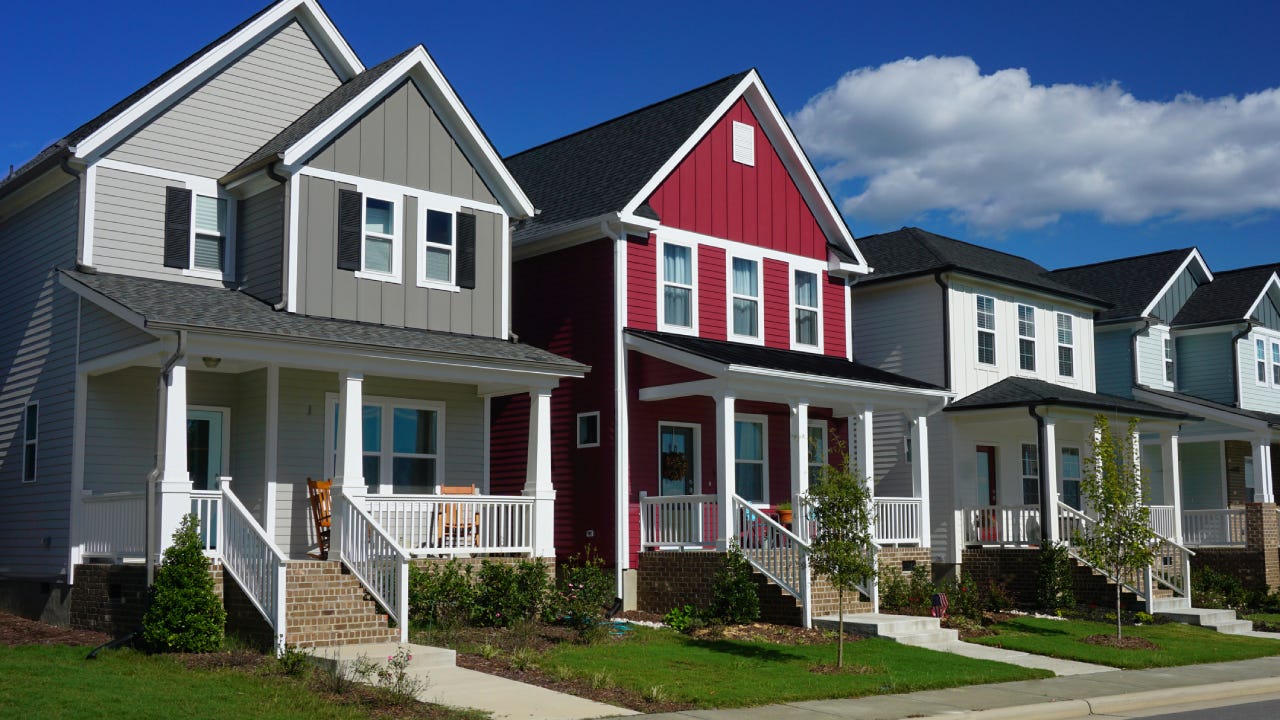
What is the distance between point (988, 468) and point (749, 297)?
856cm

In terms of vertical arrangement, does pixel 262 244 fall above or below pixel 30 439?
above

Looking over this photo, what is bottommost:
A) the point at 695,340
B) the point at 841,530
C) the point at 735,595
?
the point at 735,595

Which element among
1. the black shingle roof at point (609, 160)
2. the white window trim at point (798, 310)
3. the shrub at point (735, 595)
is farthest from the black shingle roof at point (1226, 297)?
the shrub at point (735, 595)

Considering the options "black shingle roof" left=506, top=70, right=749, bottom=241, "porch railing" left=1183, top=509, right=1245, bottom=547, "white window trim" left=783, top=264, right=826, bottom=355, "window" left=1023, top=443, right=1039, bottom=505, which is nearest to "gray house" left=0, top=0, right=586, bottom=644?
"black shingle roof" left=506, top=70, right=749, bottom=241

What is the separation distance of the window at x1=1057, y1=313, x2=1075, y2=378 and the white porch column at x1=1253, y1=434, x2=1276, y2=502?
488 cm

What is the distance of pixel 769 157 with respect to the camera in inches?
1008

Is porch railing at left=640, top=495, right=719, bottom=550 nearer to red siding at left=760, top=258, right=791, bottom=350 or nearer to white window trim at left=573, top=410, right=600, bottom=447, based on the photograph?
white window trim at left=573, top=410, right=600, bottom=447

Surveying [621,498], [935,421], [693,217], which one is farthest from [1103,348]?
[621,498]

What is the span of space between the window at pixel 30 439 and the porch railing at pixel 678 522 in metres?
9.79

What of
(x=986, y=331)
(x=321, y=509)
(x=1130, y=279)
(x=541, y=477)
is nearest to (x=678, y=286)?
(x=541, y=477)

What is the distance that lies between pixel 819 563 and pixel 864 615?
3.65m

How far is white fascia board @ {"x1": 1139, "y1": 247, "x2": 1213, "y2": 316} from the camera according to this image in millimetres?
34263

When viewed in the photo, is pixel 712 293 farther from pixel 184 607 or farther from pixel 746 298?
pixel 184 607

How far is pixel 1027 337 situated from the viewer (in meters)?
30.5
